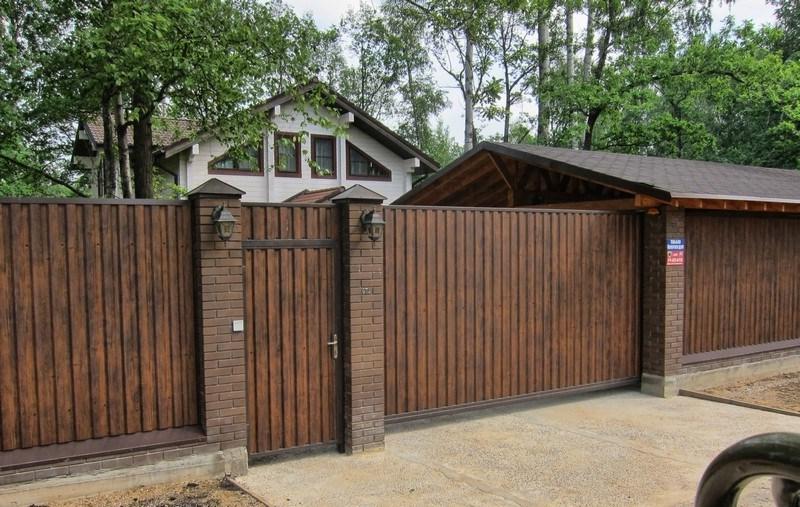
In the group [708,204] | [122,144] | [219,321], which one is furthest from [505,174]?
[219,321]

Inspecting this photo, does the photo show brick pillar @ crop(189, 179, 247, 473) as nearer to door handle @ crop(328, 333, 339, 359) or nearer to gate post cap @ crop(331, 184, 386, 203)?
door handle @ crop(328, 333, 339, 359)

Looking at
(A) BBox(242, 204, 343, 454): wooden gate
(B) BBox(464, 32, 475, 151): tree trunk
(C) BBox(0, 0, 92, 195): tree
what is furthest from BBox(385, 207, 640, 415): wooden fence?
(B) BBox(464, 32, 475, 151): tree trunk

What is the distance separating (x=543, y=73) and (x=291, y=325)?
21.4m

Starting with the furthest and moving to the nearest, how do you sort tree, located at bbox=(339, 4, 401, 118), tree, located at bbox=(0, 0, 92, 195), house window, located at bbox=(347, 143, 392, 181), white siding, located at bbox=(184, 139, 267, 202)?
1. tree, located at bbox=(339, 4, 401, 118)
2. house window, located at bbox=(347, 143, 392, 181)
3. white siding, located at bbox=(184, 139, 267, 202)
4. tree, located at bbox=(0, 0, 92, 195)

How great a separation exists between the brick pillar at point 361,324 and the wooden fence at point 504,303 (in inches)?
19.5

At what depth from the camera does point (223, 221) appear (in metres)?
4.88

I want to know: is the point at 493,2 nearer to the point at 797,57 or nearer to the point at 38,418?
the point at 797,57

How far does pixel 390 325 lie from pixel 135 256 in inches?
98.9

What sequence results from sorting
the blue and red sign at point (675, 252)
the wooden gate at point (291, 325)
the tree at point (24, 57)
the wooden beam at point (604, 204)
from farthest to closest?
the wooden beam at point (604, 204), the tree at point (24, 57), the blue and red sign at point (675, 252), the wooden gate at point (291, 325)

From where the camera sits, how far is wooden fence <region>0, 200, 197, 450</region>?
446 centimetres

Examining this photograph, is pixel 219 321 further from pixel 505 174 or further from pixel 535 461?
pixel 505 174

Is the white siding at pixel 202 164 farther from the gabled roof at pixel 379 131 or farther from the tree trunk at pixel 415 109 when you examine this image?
the tree trunk at pixel 415 109

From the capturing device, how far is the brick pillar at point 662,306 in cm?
773

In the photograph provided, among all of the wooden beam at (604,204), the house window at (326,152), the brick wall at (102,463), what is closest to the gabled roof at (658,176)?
the wooden beam at (604,204)
